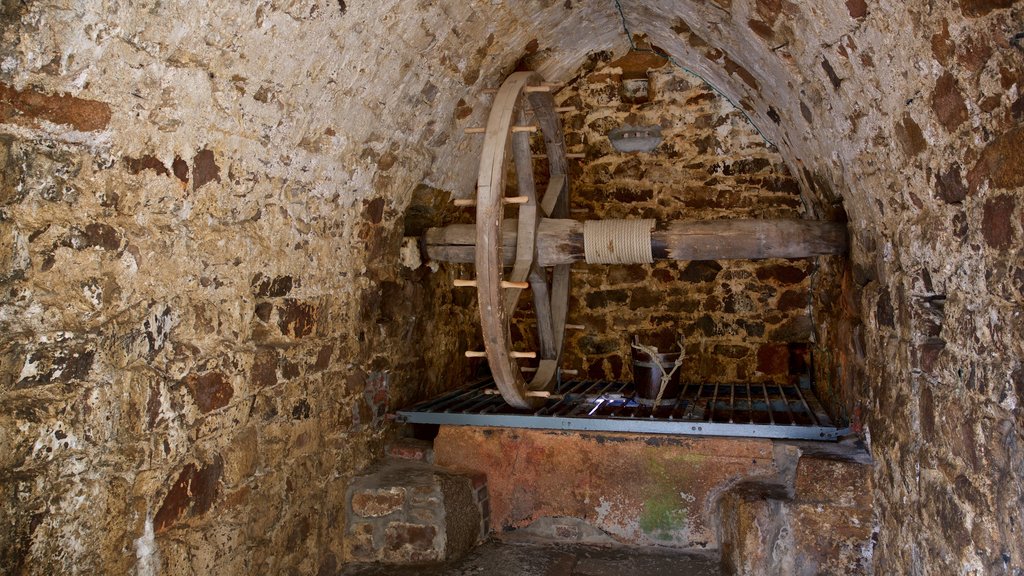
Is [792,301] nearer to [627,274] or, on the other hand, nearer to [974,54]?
[627,274]

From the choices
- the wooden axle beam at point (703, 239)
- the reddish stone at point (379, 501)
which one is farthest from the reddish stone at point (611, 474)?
the wooden axle beam at point (703, 239)

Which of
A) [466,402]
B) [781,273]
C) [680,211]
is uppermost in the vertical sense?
[680,211]

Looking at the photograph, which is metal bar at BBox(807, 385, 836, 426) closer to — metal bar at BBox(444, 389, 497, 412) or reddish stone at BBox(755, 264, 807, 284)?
reddish stone at BBox(755, 264, 807, 284)

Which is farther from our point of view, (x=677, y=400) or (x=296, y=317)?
(x=677, y=400)

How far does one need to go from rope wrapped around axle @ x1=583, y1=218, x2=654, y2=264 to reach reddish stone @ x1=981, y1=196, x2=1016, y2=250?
1.62 metres

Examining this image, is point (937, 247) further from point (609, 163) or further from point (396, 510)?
point (609, 163)

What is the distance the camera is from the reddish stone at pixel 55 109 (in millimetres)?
1561

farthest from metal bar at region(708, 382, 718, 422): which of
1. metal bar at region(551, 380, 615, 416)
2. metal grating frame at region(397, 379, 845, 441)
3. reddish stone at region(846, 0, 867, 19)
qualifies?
reddish stone at region(846, 0, 867, 19)

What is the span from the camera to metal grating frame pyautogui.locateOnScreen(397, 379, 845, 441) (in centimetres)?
292

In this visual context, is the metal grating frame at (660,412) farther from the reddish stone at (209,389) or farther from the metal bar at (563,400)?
the reddish stone at (209,389)

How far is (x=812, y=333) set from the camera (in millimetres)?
4078

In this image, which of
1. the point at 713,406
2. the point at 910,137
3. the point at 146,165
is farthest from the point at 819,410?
the point at 146,165

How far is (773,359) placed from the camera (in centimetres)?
415

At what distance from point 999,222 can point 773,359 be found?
2.75 metres
